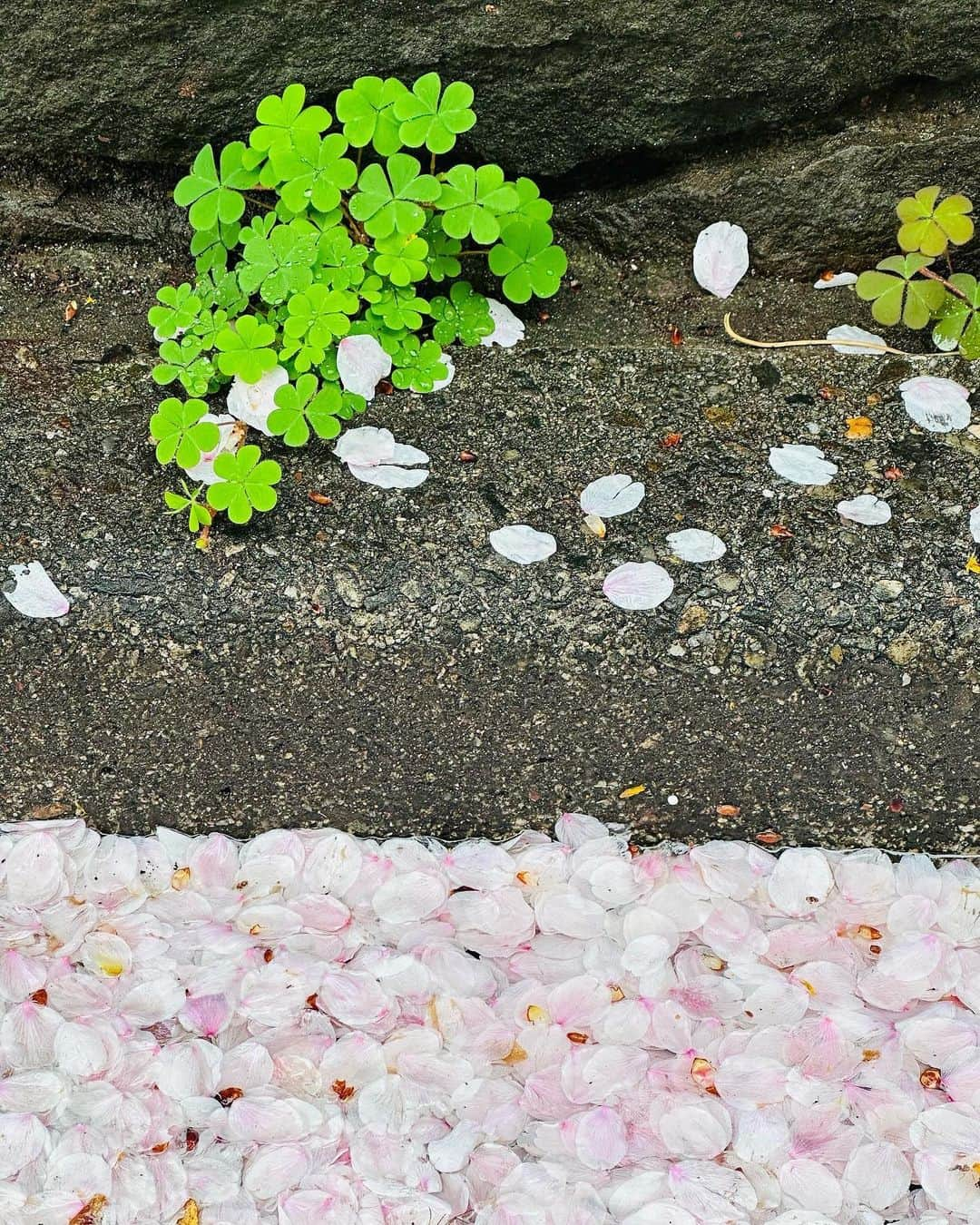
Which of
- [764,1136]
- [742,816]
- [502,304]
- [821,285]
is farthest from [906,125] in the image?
[764,1136]

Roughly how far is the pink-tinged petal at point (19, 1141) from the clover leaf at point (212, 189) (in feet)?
3.93

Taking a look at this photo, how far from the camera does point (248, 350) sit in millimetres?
1692

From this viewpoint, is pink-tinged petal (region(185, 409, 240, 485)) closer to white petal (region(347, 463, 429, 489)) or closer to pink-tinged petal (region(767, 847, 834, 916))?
white petal (region(347, 463, 429, 489))

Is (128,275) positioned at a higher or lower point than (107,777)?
higher

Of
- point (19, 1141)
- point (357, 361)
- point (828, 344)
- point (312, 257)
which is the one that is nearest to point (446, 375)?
point (357, 361)

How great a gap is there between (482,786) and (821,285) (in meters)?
1.02

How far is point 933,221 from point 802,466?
0.46m

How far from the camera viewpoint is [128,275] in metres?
2.00

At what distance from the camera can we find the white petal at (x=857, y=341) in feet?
6.15

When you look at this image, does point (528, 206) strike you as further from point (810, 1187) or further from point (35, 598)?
point (810, 1187)

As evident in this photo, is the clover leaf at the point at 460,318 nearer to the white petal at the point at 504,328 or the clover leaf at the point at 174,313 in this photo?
the white petal at the point at 504,328

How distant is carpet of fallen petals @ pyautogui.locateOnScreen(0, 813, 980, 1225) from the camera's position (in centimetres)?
133

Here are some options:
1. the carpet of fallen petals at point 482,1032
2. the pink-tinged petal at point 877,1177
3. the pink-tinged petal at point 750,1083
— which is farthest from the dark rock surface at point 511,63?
the pink-tinged petal at point 877,1177

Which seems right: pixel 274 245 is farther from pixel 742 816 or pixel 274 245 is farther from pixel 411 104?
pixel 742 816
